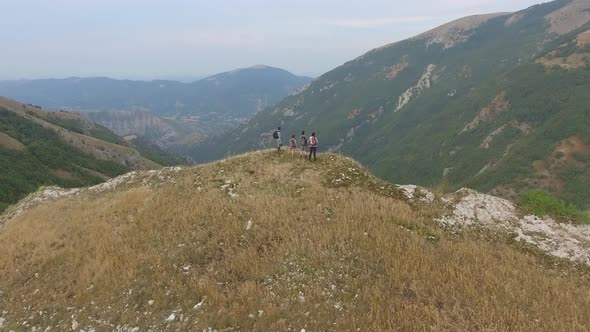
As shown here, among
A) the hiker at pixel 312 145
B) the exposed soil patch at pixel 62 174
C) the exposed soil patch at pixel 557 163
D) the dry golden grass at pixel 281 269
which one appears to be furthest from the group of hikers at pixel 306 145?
the exposed soil patch at pixel 557 163

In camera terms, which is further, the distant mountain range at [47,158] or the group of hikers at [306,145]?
the distant mountain range at [47,158]

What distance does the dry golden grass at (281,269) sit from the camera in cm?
926

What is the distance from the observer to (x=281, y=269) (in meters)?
11.4

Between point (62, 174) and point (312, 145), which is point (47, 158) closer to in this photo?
point (62, 174)

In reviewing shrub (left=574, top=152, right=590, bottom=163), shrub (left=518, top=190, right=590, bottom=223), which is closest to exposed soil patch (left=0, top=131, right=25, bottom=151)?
shrub (left=518, top=190, right=590, bottom=223)

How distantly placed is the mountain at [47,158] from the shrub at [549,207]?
9206cm

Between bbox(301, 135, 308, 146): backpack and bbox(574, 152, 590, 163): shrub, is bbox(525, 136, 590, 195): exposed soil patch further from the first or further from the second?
bbox(301, 135, 308, 146): backpack

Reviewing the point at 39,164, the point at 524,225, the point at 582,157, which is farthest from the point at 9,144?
the point at 582,157

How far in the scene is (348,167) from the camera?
2080 cm

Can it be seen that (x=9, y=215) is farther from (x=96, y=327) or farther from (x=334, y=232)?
(x=334, y=232)

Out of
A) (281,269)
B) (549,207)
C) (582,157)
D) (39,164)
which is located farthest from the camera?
(582,157)

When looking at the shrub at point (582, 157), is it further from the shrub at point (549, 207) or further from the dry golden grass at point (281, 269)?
the dry golden grass at point (281, 269)

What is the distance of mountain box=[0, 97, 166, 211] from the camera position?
107m

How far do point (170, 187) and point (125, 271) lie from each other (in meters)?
7.83
